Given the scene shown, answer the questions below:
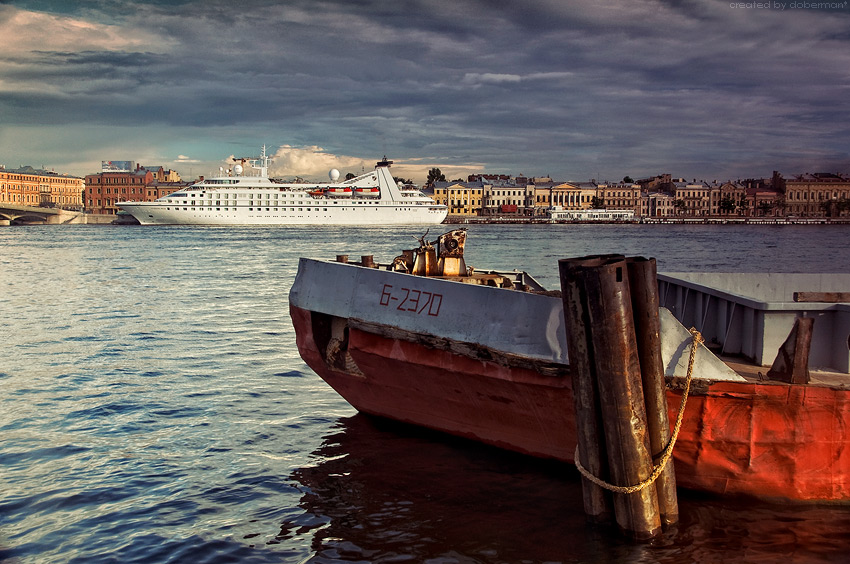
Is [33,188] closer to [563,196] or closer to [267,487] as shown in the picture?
[563,196]

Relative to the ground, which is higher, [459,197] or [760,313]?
[459,197]

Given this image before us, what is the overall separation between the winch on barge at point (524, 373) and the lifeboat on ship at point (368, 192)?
357ft

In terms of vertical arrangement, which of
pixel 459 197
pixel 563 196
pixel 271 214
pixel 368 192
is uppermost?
pixel 563 196

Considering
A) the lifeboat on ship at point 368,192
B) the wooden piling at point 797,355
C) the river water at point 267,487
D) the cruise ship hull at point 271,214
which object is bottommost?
the river water at point 267,487

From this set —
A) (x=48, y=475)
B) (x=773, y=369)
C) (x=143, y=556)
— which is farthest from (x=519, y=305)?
(x=48, y=475)

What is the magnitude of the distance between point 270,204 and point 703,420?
11093 cm

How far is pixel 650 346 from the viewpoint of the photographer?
5.26 metres

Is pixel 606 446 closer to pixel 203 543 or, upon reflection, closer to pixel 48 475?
pixel 203 543

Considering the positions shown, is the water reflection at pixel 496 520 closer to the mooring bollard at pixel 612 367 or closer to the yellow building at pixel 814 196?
the mooring bollard at pixel 612 367

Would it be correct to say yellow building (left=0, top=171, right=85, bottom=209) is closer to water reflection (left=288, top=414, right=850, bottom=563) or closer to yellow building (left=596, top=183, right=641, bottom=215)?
yellow building (left=596, top=183, right=641, bottom=215)

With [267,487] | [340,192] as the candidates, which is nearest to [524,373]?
[267,487]

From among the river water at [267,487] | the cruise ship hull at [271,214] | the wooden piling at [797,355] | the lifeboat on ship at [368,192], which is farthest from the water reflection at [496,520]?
the lifeboat on ship at [368,192]

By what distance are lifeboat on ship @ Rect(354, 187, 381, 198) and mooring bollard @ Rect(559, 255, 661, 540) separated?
113m

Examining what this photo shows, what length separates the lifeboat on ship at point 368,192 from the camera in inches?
4604
